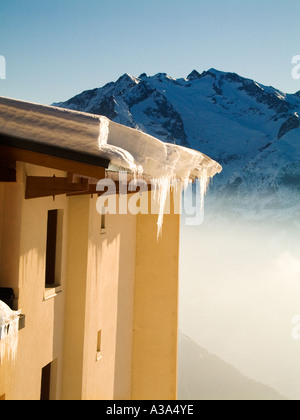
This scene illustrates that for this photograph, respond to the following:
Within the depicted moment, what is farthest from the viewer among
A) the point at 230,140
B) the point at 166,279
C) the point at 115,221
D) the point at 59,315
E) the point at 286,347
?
the point at 230,140

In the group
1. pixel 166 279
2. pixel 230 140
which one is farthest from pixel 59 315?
pixel 230 140

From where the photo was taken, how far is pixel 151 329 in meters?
7.30

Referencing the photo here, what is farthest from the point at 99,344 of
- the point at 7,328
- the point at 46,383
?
the point at 7,328

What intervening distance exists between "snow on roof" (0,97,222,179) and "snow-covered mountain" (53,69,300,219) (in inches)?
4583

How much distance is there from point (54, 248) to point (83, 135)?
213cm

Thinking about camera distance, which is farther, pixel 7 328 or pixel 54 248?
pixel 54 248

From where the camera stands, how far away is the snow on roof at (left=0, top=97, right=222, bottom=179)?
250cm

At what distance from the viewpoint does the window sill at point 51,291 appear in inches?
163

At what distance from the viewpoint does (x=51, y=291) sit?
168 inches

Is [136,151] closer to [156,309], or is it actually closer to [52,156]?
[52,156]

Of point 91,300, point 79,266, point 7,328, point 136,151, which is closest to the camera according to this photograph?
point 7,328
